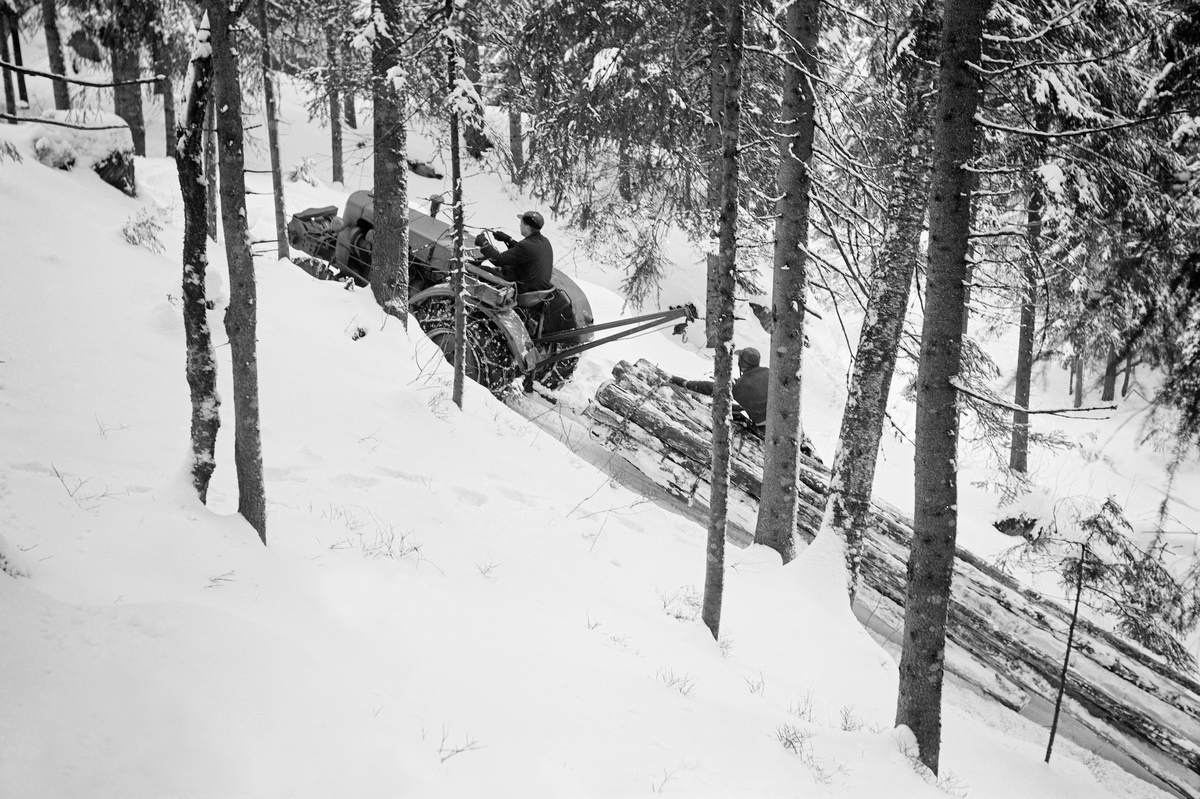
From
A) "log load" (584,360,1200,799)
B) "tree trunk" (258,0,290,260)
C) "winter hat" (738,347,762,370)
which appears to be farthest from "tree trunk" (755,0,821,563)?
"tree trunk" (258,0,290,260)

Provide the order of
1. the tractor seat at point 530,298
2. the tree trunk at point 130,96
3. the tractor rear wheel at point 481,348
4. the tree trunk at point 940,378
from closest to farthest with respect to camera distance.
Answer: the tree trunk at point 940,378
the tractor seat at point 530,298
the tractor rear wheel at point 481,348
the tree trunk at point 130,96

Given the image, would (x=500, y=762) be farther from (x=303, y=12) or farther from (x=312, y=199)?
(x=312, y=199)

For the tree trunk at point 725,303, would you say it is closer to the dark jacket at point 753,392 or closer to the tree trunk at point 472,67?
the tree trunk at point 472,67

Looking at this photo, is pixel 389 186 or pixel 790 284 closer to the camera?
pixel 790 284

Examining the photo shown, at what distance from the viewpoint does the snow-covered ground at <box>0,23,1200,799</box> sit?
2797mm

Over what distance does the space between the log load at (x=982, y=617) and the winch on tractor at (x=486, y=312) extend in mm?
860

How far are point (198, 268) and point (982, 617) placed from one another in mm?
7378

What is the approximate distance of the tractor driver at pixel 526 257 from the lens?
8906 millimetres

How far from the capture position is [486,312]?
8.96m

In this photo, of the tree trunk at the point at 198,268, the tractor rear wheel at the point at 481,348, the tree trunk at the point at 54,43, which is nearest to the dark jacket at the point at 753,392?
the tractor rear wheel at the point at 481,348

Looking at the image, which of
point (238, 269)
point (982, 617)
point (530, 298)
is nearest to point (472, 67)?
point (530, 298)

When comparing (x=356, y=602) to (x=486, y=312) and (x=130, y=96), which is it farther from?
(x=130, y=96)

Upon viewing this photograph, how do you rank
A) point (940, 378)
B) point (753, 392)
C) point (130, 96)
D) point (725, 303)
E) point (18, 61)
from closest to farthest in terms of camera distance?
1. point (940, 378)
2. point (725, 303)
3. point (753, 392)
4. point (130, 96)
5. point (18, 61)

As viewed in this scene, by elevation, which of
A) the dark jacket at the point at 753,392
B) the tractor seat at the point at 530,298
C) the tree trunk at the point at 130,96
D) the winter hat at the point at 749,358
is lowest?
the dark jacket at the point at 753,392
